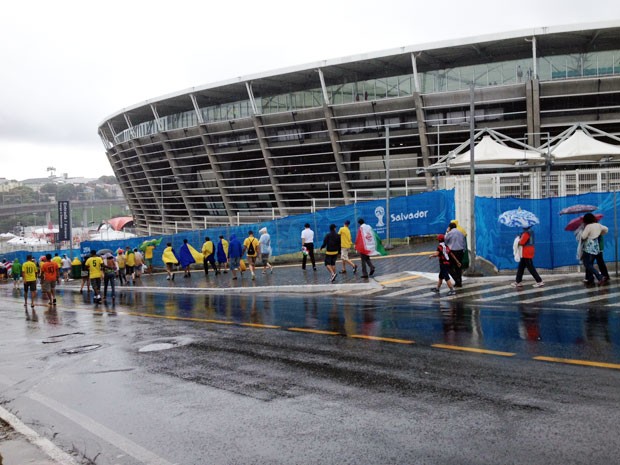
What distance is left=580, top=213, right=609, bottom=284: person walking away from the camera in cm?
1398

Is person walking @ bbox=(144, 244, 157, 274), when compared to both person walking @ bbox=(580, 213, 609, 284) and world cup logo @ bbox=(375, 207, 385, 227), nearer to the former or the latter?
world cup logo @ bbox=(375, 207, 385, 227)

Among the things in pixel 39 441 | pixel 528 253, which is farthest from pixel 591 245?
pixel 39 441

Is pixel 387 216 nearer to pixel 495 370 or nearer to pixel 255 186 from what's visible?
pixel 495 370

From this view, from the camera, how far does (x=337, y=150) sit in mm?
46562

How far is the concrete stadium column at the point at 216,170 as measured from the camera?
52875 mm

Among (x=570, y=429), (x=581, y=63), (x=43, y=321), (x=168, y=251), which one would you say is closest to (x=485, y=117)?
(x=581, y=63)

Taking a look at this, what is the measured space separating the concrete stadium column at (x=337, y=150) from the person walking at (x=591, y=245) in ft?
101

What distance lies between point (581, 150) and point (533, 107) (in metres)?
18.1

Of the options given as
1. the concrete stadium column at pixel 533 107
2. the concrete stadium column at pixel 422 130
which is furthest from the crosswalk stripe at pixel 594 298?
the concrete stadium column at pixel 422 130

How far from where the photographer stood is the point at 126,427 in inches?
237

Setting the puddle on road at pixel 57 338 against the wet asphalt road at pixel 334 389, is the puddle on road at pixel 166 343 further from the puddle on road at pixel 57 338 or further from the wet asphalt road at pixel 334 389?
the puddle on road at pixel 57 338

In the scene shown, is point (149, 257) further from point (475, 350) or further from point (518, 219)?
point (475, 350)

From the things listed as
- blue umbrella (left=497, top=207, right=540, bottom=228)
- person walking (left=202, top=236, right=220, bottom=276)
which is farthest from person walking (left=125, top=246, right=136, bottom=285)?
blue umbrella (left=497, top=207, right=540, bottom=228)

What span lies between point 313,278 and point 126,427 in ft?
44.9
